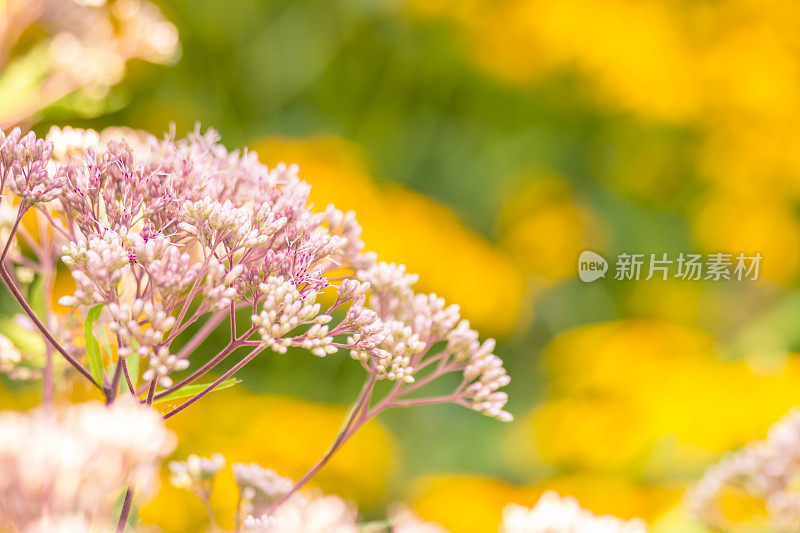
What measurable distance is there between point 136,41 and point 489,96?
2.42 feet

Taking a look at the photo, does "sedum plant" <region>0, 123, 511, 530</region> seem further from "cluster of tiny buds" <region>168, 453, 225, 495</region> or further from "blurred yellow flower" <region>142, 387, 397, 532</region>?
"blurred yellow flower" <region>142, 387, 397, 532</region>

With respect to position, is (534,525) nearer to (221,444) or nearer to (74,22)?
(74,22)

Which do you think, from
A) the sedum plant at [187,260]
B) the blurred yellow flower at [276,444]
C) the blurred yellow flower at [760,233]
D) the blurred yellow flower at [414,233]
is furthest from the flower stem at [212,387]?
the blurred yellow flower at [760,233]

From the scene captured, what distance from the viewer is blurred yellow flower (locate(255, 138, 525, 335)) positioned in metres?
1.00

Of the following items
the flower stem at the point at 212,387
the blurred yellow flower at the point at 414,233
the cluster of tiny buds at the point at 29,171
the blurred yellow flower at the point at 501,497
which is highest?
the blurred yellow flower at the point at 414,233

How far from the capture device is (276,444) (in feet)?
2.98

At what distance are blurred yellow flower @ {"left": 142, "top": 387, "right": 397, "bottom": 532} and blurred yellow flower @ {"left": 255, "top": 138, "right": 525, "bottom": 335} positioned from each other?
22cm

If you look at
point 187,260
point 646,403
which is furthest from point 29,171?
point 646,403

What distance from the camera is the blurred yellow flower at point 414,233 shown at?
1.00 metres

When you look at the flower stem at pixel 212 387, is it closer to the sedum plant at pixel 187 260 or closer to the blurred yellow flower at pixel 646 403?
the sedum plant at pixel 187 260

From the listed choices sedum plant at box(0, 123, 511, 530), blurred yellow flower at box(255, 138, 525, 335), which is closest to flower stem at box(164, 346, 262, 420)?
sedum plant at box(0, 123, 511, 530)

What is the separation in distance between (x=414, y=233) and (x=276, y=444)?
13.0 inches

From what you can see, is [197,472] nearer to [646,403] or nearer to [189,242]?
[189,242]

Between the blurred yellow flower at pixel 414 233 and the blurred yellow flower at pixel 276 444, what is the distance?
0.22 meters
